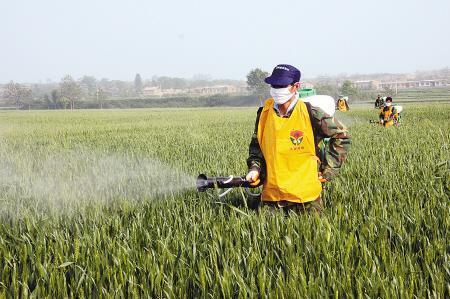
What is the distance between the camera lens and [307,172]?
3.33 m

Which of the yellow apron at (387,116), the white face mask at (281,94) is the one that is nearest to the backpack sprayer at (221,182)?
the white face mask at (281,94)

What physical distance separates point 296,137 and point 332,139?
36 centimetres

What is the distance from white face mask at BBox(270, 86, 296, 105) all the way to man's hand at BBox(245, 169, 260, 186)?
527 millimetres

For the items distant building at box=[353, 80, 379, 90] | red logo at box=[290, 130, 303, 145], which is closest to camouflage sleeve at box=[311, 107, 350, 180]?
red logo at box=[290, 130, 303, 145]

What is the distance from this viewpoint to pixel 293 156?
3.30m

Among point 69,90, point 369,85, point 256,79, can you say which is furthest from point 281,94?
point 369,85

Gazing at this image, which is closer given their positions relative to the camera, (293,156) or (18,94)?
(293,156)

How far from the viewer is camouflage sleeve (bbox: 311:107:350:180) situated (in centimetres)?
332

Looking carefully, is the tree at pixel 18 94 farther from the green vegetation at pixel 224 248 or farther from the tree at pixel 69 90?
the green vegetation at pixel 224 248

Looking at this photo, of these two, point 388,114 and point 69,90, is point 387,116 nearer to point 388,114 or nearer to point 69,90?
point 388,114

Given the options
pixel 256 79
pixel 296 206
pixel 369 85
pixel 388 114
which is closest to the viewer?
pixel 296 206

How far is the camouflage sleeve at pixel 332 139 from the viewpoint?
3324 mm

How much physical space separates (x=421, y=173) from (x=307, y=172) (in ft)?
9.06

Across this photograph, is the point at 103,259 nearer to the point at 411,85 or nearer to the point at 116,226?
the point at 116,226
